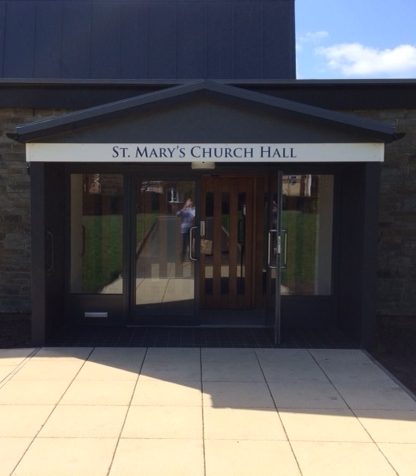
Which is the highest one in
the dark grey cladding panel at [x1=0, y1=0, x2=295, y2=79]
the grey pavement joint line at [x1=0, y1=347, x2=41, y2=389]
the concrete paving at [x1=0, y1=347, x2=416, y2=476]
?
the dark grey cladding panel at [x1=0, y1=0, x2=295, y2=79]

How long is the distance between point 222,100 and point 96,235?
2850mm

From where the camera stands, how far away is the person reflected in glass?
805 cm

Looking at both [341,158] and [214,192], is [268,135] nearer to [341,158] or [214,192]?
[341,158]

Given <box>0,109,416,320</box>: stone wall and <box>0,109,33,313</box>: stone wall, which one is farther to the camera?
<box>0,109,33,313</box>: stone wall

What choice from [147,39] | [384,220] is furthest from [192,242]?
[147,39]

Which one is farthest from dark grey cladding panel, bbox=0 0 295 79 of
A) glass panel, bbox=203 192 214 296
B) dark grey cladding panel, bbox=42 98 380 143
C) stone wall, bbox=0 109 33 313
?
dark grey cladding panel, bbox=42 98 380 143

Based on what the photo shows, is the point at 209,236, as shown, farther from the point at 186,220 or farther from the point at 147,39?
the point at 147,39

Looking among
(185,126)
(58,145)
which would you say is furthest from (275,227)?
(58,145)

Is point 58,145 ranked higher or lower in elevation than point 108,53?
lower

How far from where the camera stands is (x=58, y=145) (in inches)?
266

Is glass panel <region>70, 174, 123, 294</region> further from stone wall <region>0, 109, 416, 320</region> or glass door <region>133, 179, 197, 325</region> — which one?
stone wall <region>0, 109, 416, 320</region>

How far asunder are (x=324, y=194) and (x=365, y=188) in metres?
1.32

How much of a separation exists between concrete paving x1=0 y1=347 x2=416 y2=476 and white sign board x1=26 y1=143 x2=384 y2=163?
2311mm

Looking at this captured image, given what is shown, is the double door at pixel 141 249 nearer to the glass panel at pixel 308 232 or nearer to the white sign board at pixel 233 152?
the glass panel at pixel 308 232
